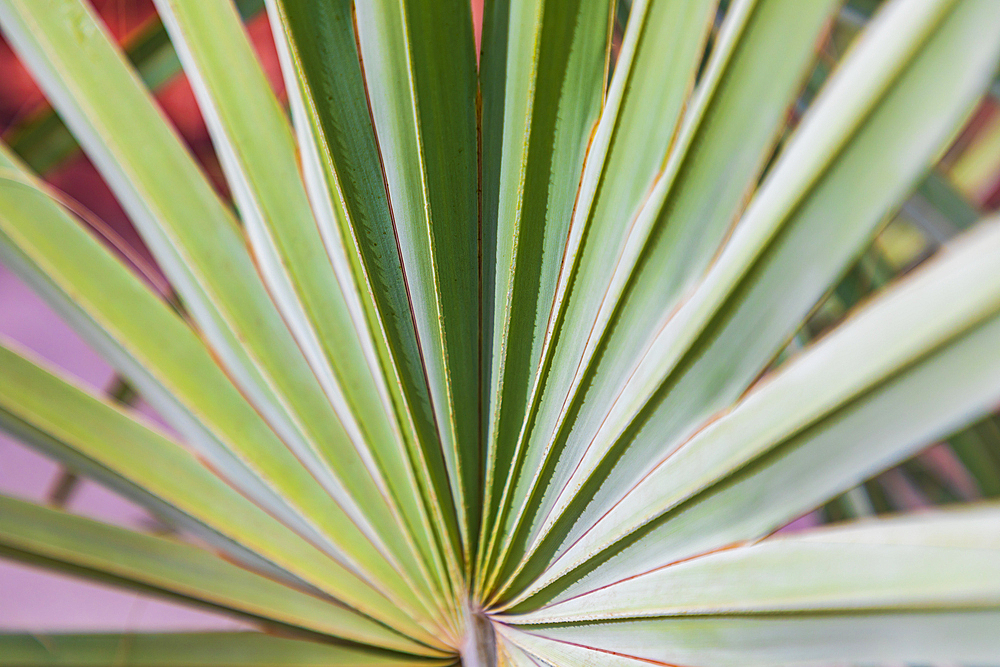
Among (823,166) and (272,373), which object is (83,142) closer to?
(272,373)

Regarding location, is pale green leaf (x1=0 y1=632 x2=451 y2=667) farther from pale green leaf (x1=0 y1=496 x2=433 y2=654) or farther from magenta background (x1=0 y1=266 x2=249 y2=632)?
magenta background (x1=0 y1=266 x2=249 y2=632)

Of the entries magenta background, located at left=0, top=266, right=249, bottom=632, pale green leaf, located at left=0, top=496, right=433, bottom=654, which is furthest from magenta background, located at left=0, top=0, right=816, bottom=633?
pale green leaf, located at left=0, top=496, right=433, bottom=654

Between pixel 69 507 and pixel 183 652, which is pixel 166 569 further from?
pixel 69 507

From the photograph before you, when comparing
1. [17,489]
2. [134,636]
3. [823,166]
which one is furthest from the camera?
[17,489]

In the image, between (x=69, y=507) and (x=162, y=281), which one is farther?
(x=69, y=507)

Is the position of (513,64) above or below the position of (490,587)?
above

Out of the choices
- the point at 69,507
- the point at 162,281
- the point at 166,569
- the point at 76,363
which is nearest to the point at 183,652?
the point at 166,569

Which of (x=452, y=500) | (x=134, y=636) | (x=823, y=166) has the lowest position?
(x=134, y=636)

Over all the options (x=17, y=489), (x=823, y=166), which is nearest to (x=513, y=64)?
(x=823, y=166)
